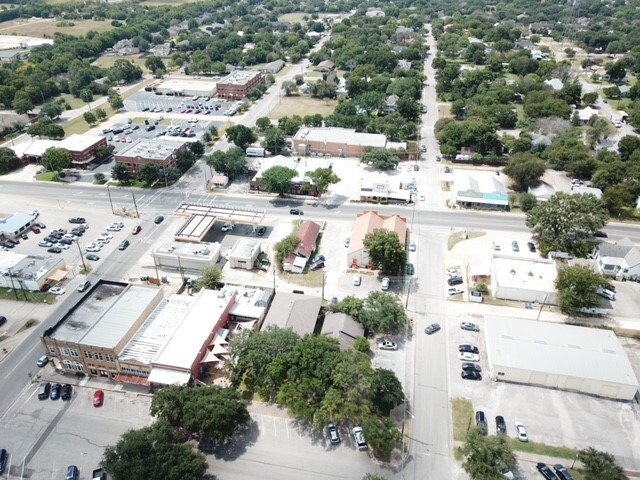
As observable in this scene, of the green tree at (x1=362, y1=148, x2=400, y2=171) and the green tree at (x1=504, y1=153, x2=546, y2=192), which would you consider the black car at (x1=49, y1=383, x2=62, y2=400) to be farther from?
the green tree at (x1=504, y1=153, x2=546, y2=192)

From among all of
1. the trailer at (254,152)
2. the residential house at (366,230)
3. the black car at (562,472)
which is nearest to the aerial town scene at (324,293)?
the black car at (562,472)

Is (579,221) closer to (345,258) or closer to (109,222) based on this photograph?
(345,258)

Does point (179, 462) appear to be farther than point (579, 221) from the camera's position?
No

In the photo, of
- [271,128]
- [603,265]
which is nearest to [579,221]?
[603,265]

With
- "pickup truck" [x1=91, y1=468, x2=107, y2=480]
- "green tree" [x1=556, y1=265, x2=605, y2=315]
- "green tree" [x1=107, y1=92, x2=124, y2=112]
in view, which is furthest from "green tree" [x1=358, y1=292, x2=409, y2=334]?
"green tree" [x1=107, y1=92, x2=124, y2=112]

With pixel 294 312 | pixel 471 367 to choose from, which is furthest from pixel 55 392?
pixel 471 367

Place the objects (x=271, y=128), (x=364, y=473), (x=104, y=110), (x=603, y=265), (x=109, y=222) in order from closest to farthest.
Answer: (x=364, y=473), (x=603, y=265), (x=109, y=222), (x=271, y=128), (x=104, y=110)

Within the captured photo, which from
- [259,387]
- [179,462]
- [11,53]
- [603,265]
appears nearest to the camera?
[179,462]
